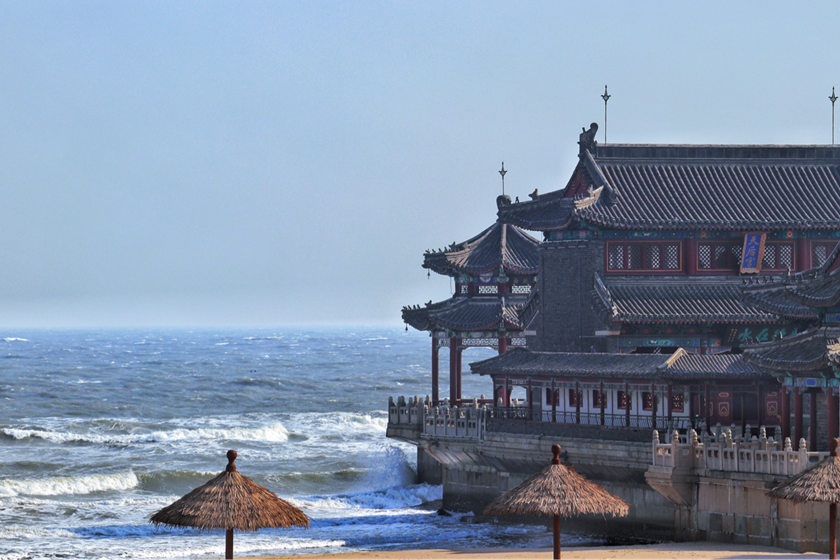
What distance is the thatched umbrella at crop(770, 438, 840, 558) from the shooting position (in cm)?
3969

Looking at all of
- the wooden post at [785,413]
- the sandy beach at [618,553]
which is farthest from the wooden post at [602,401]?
the wooden post at [785,413]

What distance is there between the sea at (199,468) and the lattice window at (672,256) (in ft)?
34.8

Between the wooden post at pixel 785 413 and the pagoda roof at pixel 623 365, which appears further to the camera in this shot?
the pagoda roof at pixel 623 365

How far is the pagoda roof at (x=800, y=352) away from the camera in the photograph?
1860 inches

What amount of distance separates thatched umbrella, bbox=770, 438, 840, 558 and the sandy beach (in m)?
3.32

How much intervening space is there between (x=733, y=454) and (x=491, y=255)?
25131 mm

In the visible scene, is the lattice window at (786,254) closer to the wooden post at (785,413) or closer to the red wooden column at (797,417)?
the wooden post at (785,413)

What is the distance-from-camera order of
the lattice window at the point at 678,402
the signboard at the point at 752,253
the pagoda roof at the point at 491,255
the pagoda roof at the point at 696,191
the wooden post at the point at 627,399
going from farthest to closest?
1. the pagoda roof at the point at 491,255
2. the signboard at the point at 752,253
3. the pagoda roof at the point at 696,191
4. the wooden post at the point at 627,399
5. the lattice window at the point at 678,402

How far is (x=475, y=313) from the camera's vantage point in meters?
70.0

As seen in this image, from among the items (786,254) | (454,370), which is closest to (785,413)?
(786,254)

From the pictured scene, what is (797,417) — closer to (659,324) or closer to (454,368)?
(659,324)

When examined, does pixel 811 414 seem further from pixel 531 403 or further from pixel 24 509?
pixel 24 509

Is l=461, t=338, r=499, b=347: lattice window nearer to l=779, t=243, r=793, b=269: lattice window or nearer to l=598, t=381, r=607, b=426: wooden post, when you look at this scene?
l=598, t=381, r=607, b=426: wooden post

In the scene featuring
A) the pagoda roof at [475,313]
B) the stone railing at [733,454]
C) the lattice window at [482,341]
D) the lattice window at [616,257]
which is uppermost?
the lattice window at [616,257]
